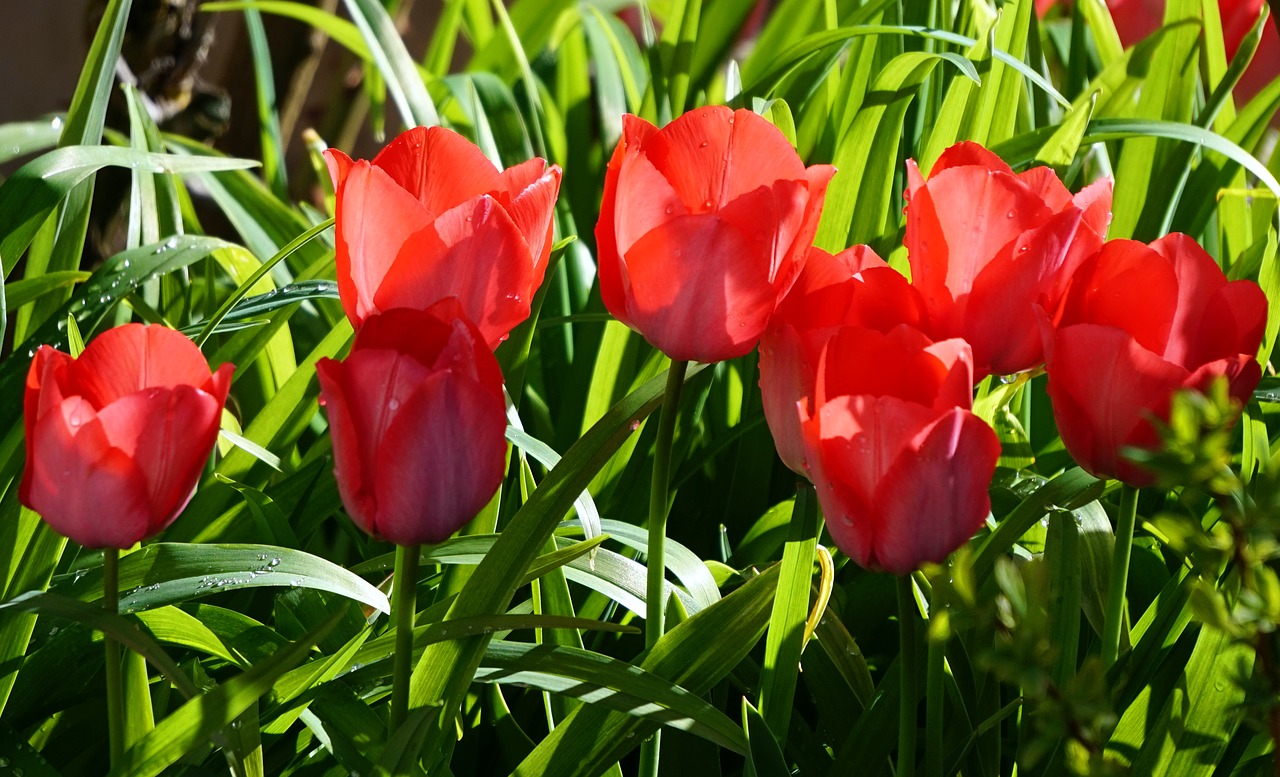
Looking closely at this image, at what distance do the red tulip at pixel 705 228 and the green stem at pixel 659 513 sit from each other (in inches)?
0.5

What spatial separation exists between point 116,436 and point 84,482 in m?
0.02

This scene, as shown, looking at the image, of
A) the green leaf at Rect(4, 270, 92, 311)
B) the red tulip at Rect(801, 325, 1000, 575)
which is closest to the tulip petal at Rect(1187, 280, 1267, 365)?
the red tulip at Rect(801, 325, 1000, 575)

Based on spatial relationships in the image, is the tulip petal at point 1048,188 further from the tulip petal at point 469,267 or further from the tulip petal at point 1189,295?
the tulip petal at point 469,267

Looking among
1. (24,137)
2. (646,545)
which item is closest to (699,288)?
(646,545)

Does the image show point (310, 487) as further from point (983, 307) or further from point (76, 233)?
point (983, 307)

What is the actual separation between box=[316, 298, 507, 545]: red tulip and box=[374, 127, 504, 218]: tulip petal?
111 mm

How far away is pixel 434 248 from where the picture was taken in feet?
1.28

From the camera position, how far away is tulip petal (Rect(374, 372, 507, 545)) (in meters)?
0.34

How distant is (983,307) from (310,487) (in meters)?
0.41

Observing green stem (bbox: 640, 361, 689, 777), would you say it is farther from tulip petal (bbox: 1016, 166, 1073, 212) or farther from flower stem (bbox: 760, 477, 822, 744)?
tulip petal (bbox: 1016, 166, 1073, 212)

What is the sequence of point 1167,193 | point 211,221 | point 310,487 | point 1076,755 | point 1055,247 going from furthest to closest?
point 211,221 → point 1167,193 → point 310,487 → point 1055,247 → point 1076,755

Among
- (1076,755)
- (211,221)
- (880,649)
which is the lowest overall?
(211,221)

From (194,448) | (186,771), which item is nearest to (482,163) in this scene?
(194,448)

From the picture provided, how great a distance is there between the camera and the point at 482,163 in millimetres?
446
